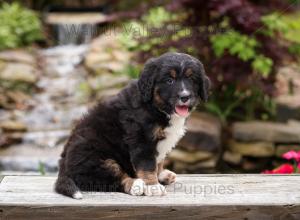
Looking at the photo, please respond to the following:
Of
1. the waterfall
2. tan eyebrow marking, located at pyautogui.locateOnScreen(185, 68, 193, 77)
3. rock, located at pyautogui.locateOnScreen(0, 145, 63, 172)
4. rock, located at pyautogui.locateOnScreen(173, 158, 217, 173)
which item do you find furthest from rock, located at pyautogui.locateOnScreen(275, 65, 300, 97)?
the waterfall

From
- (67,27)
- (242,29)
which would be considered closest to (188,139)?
(242,29)

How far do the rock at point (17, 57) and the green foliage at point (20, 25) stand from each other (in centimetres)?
59

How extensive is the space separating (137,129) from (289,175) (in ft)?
4.99

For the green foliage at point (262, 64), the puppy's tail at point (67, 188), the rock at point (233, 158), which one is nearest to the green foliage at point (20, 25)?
the rock at point (233, 158)

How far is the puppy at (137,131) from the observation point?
392cm

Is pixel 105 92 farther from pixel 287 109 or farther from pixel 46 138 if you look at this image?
pixel 287 109

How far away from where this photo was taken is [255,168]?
28.2ft

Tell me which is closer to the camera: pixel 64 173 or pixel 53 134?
pixel 64 173

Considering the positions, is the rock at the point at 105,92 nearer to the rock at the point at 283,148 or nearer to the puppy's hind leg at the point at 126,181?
the rock at the point at 283,148

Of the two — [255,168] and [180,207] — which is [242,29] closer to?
[255,168]

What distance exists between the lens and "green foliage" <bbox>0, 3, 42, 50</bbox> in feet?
44.4

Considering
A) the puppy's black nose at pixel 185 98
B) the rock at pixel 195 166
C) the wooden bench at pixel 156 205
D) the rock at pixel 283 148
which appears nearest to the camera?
the puppy's black nose at pixel 185 98

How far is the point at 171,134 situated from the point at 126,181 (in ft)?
1.63

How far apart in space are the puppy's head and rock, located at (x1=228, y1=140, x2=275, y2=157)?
15.3 ft
